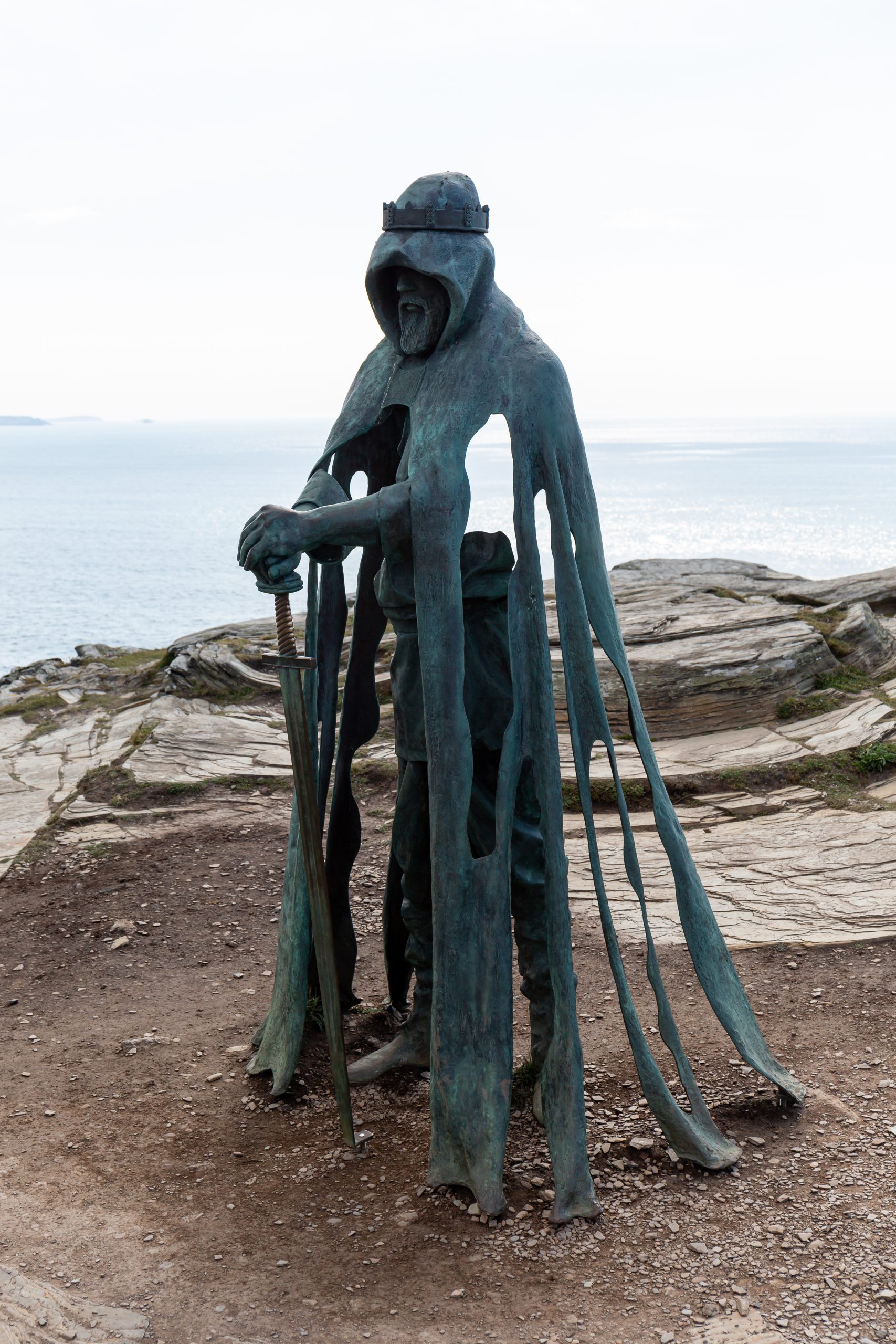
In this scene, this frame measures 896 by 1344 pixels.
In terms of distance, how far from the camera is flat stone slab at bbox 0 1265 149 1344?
9.72 ft

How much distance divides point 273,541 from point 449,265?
99 centimetres

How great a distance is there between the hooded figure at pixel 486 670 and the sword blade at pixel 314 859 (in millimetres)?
320

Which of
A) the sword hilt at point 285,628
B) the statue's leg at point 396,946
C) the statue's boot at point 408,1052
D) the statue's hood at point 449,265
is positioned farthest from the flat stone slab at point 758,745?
the statue's hood at point 449,265

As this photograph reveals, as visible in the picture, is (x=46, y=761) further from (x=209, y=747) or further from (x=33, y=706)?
(x=33, y=706)

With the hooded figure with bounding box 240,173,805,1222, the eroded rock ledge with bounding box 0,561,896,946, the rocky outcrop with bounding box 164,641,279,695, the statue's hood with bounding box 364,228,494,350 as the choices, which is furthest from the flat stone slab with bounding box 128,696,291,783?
the statue's hood with bounding box 364,228,494,350

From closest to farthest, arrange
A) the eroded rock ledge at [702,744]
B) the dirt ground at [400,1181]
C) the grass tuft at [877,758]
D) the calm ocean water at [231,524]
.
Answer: the dirt ground at [400,1181] → the eroded rock ledge at [702,744] → the grass tuft at [877,758] → the calm ocean water at [231,524]

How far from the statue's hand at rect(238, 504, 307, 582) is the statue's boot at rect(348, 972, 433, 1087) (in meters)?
1.70

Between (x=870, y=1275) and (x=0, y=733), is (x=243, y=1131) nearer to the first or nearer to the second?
(x=870, y=1275)

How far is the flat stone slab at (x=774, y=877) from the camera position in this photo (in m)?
5.66

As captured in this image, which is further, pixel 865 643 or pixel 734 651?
pixel 865 643

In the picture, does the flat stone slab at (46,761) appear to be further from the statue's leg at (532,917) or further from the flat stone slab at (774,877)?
the statue's leg at (532,917)

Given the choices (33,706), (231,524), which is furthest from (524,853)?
(231,524)

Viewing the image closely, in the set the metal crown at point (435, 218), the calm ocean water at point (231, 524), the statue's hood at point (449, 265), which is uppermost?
the metal crown at point (435, 218)

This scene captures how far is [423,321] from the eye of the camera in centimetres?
358
